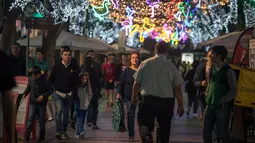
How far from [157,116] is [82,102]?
13.1ft

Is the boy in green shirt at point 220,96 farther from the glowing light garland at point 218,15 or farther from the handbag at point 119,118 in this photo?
the glowing light garland at point 218,15

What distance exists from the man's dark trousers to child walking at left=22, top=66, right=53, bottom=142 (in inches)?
128

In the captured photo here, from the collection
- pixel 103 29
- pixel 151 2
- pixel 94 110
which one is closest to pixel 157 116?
pixel 94 110

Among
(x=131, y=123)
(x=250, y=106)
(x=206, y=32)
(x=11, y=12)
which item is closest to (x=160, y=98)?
(x=250, y=106)

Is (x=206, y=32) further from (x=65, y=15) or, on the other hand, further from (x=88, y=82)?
(x=88, y=82)

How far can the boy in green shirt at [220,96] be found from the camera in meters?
8.97

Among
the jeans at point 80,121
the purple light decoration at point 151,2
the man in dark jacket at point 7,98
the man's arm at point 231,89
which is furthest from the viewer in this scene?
the purple light decoration at point 151,2

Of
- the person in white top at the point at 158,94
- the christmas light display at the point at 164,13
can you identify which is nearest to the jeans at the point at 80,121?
the person in white top at the point at 158,94

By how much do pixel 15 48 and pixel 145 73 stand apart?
4.75 metres

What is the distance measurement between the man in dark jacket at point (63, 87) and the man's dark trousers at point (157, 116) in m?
3.50

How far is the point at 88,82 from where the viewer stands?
500 inches

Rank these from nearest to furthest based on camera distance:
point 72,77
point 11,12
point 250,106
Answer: point 250,106
point 72,77
point 11,12

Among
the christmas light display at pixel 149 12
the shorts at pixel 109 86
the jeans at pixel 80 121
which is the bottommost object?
the jeans at pixel 80 121

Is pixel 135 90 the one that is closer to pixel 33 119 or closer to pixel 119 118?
pixel 119 118
